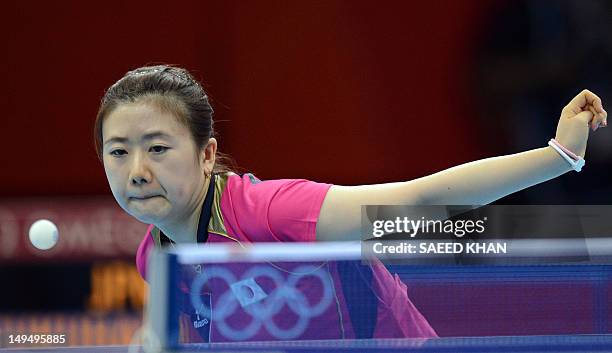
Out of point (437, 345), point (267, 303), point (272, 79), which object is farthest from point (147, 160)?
point (272, 79)

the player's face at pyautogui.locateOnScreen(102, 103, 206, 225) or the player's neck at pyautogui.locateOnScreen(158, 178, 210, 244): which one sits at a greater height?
the player's face at pyautogui.locateOnScreen(102, 103, 206, 225)

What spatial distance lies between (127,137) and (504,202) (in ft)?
11.6

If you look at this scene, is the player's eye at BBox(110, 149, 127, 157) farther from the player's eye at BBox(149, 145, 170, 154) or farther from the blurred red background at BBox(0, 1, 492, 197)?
the blurred red background at BBox(0, 1, 492, 197)

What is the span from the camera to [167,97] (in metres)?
2.29

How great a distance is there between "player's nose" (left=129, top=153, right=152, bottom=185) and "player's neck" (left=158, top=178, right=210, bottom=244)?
0.56 feet

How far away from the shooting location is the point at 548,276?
1857mm

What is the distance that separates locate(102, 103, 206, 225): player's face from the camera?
7.26 ft

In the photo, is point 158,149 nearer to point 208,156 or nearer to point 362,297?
point 208,156

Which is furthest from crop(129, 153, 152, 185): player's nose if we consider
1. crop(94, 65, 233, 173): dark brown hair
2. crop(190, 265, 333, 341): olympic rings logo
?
crop(190, 265, 333, 341): olympic rings logo

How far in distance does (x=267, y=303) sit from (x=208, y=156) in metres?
0.69

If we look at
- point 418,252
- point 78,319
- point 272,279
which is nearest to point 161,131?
point 272,279

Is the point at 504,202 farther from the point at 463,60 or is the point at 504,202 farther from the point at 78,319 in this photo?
the point at 78,319

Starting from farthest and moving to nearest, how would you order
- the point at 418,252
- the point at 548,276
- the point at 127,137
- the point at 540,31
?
1. the point at 540,31
2. the point at 418,252
3. the point at 127,137
4. the point at 548,276

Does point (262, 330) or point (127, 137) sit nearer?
point (262, 330)
